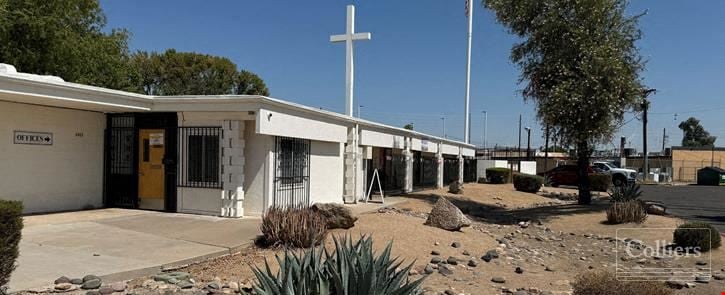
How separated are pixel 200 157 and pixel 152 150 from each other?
1492 mm

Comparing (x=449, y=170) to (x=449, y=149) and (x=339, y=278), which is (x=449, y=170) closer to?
(x=449, y=149)

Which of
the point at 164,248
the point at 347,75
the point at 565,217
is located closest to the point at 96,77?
the point at 347,75

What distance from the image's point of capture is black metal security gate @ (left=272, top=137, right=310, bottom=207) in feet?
45.4

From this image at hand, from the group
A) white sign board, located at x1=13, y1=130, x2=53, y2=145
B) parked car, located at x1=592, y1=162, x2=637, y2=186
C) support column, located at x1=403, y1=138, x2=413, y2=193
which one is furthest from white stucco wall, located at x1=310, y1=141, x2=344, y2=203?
parked car, located at x1=592, y1=162, x2=637, y2=186

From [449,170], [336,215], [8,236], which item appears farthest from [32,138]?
[449,170]

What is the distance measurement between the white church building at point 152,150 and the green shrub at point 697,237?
9.39m

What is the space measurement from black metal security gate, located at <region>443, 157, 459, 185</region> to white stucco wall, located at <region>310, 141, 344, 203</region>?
1597cm

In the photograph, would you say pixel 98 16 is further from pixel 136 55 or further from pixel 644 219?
pixel 644 219

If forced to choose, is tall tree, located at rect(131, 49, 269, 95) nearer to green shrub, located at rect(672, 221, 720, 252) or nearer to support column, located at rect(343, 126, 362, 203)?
support column, located at rect(343, 126, 362, 203)

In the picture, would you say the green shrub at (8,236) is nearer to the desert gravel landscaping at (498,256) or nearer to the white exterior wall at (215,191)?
the desert gravel landscaping at (498,256)

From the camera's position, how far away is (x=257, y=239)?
978cm

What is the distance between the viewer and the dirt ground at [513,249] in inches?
339

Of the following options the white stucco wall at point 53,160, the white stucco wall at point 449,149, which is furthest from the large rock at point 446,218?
the white stucco wall at point 449,149

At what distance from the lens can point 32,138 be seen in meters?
12.5
